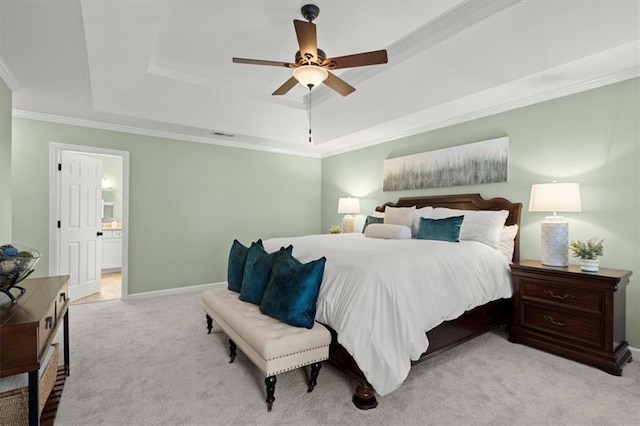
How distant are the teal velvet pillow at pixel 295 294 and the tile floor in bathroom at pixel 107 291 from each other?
355cm

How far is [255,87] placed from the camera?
12.9 ft

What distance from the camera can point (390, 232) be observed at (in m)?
3.65

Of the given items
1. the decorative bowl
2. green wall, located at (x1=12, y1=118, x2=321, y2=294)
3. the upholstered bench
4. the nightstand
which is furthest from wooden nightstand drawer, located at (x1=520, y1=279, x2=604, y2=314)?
green wall, located at (x1=12, y1=118, x2=321, y2=294)

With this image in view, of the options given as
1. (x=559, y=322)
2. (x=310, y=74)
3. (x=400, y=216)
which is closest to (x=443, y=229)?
(x=400, y=216)

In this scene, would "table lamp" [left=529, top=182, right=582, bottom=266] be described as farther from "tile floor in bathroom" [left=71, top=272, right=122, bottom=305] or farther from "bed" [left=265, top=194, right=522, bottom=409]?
"tile floor in bathroom" [left=71, top=272, right=122, bottom=305]

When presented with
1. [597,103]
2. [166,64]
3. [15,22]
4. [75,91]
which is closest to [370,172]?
[597,103]

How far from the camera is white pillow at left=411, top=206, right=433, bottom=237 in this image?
153 inches

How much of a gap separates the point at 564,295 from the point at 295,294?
2386 millimetres

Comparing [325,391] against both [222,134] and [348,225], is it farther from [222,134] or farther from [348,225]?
[222,134]

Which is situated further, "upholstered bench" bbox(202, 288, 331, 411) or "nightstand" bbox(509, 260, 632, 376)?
"nightstand" bbox(509, 260, 632, 376)

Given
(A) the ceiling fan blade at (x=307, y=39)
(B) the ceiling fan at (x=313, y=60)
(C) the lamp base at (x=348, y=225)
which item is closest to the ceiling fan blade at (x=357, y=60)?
(B) the ceiling fan at (x=313, y=60)

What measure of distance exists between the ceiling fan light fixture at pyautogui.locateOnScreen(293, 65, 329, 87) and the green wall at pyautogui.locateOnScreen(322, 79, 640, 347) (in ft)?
8.08

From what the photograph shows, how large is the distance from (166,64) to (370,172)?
3410 millimetres

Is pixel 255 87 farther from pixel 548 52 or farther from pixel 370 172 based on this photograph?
pixel 548 52
